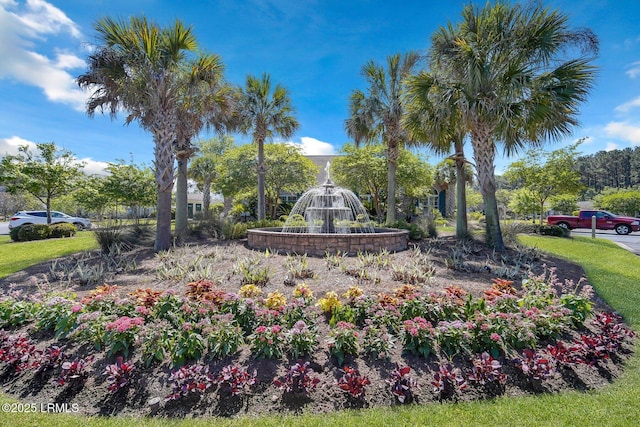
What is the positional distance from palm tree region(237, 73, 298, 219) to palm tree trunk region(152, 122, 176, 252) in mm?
5427

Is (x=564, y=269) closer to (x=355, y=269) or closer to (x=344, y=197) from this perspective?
(x=355, y=269)

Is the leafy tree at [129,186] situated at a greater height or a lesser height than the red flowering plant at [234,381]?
greater

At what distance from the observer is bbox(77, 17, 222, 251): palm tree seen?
8.53 meters

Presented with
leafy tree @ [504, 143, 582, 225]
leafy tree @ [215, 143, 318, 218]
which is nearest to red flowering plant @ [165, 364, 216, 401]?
leafy tree @ [215, 143, 318, 218]

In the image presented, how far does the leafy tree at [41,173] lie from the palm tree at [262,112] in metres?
9.18

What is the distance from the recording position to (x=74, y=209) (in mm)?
34156

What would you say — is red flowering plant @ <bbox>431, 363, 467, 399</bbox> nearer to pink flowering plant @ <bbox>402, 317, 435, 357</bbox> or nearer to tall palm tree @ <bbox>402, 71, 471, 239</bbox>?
pink flowering plant @ <bbox>402, 317, 435, 357</bbox>

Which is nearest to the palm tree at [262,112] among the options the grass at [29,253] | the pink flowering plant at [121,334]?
the grass at [29,253]

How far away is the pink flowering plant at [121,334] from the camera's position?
9.95ft

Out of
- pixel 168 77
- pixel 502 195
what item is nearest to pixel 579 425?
pixel 168 77

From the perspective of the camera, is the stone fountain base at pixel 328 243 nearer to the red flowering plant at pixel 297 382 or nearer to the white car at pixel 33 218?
the red flowering plant at pixel 297 382

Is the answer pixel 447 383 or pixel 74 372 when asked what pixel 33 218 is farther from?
pixel 447 383

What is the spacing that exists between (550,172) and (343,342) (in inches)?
764

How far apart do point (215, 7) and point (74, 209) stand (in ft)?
119
